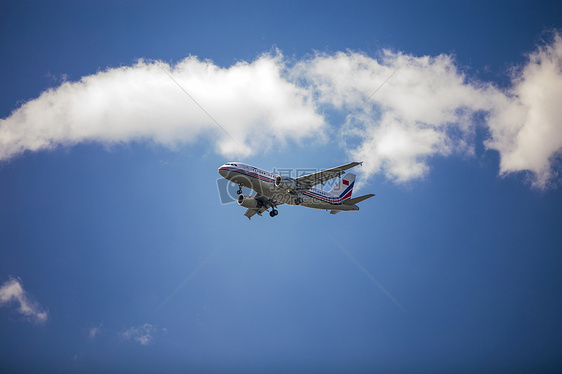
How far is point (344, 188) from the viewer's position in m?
81.9

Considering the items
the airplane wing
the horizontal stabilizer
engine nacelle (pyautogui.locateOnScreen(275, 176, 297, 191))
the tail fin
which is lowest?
engine nacelle (pyautogui.locateOnScreen(275, 176, 297, 191))

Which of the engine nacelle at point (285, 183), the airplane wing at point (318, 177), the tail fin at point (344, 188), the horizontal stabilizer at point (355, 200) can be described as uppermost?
the tail fin at point (344, 188)

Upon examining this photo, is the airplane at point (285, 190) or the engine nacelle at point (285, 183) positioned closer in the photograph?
the airplane at point (285, 190)

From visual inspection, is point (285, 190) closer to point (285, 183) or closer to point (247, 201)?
point (285, 183)

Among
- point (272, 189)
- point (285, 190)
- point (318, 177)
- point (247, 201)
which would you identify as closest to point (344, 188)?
point (318, 177)

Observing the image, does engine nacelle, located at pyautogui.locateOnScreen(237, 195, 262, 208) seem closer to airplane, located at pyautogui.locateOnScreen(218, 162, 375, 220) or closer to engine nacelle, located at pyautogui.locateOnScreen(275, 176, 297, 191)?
airplane, located at pyautogui.locateOnScreen(218, 162, 375, 220)

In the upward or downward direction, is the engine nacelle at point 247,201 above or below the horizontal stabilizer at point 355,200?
below

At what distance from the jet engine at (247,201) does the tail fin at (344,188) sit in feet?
40.9

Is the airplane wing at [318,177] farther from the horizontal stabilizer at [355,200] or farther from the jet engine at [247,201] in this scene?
the jet engine at [247,201]

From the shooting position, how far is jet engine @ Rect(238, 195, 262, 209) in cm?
7481

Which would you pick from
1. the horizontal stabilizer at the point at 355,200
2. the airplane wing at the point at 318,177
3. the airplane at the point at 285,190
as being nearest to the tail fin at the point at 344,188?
the airplane at the point at 285,190

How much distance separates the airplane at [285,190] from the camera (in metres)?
67.4

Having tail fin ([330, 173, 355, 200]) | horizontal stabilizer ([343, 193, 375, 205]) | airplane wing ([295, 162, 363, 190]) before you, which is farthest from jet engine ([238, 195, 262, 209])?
horizontal stabilizer ([343, 193, 375, 205])

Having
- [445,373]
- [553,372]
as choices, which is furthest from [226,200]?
[553,372]
